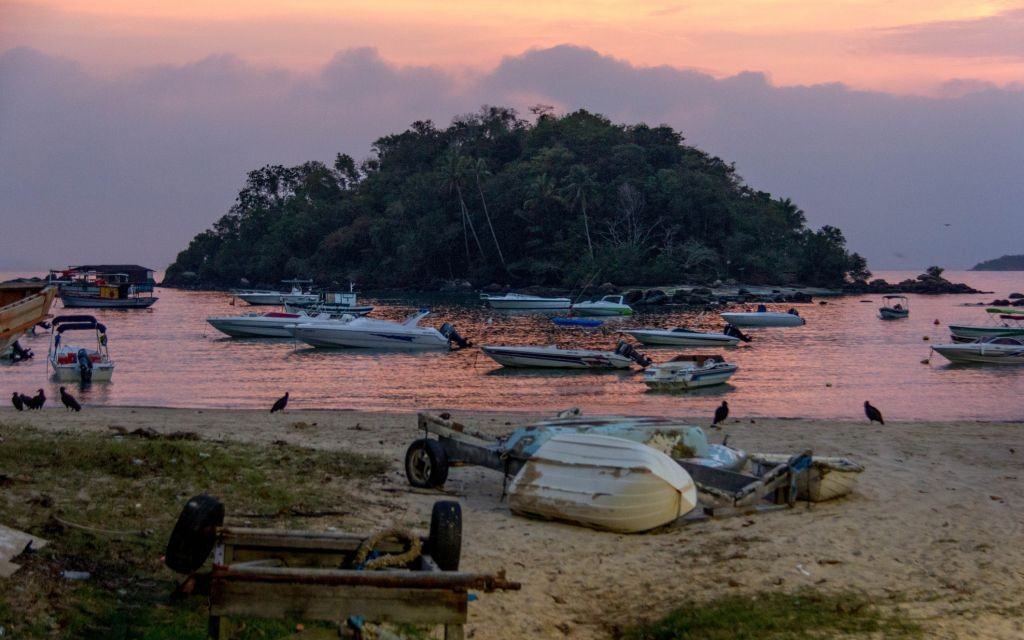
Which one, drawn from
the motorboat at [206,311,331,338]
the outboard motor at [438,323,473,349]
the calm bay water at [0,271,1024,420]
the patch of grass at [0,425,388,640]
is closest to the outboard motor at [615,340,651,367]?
the calm bay water at [0,271,1024,420]

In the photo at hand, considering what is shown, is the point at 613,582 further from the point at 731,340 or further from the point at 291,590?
the point at 731,340

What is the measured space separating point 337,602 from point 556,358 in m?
33.4

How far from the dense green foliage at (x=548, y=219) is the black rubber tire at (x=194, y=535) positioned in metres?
99.0

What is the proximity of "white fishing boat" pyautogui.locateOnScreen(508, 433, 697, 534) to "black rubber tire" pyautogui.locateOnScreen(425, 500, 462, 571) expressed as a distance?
11.3ft

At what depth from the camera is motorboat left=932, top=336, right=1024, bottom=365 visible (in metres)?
40.9

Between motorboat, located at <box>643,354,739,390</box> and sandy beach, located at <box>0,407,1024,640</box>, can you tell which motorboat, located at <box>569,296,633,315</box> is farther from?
sandy beach, located at <box>0,407,1024,640</box>

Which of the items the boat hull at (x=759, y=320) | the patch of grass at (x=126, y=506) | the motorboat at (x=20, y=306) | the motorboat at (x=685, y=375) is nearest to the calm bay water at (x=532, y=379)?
the motorboat at (x=685, y=375)

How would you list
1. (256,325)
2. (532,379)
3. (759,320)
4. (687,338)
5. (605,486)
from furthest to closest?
(759,320)
(256,325)
(687,338)
(532,379)
(605,486)

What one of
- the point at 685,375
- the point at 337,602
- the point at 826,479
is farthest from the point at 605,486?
the point at 685,375

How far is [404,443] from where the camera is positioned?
1537cm

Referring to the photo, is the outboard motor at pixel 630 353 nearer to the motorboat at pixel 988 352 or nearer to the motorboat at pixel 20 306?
the motorboat at pixel 988 352

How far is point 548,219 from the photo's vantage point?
113m

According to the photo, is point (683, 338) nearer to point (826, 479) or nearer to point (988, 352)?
point (988, 352)

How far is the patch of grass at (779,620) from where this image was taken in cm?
709
